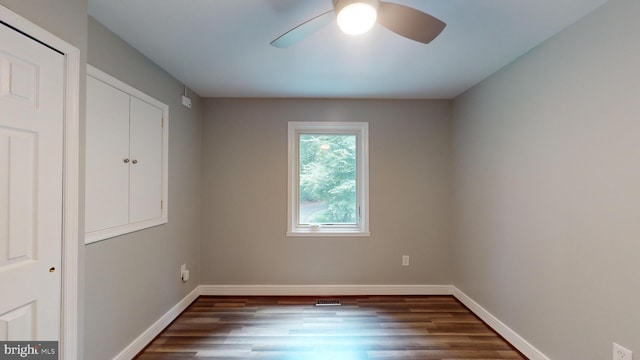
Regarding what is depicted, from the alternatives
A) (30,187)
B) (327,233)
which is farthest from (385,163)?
(30,187)

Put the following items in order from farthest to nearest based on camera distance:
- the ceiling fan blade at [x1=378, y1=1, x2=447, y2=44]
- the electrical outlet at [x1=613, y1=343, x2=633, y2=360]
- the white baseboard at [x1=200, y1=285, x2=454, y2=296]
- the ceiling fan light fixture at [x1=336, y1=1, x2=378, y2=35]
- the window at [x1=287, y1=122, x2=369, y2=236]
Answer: the window at [x1=287, y1=122, x2=369, y2=236]
the white baseboard at [x1=200, y1=285, x2=454, y2=296]
the electrical outlet at [x1=613, y1=343, x2=633, y2=360]
the ceiling fan blade at [x1=378, y1=1, x2=447, y2=44]
the ceiling fan light fixture at [x1=336, y1=1, x2=378, y2=35]

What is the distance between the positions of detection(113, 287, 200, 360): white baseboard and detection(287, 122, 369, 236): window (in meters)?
1.45

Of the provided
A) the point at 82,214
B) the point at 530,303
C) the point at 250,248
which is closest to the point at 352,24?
the point at 82,214

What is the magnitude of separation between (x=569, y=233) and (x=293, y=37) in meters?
2.12

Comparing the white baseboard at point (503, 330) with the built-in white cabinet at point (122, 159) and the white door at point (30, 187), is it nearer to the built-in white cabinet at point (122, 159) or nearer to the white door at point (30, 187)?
the white door at point (30, 187)

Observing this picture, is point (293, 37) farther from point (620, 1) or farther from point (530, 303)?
point (530, 303)

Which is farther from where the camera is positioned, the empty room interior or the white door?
the empty room interior

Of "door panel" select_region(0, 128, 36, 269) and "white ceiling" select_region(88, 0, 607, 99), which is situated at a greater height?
"white ceiling" select_region(88, 0, 607, 99)

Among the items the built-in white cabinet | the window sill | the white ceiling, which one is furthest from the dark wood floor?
the white ceiling

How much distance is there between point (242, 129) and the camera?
3373 millimetres

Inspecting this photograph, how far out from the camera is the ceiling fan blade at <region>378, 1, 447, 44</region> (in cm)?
138

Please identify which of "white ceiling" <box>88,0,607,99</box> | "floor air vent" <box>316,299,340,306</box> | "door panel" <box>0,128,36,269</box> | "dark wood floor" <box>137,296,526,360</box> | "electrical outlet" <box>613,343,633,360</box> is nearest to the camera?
"door panel" <box>0,128,36,269</box>

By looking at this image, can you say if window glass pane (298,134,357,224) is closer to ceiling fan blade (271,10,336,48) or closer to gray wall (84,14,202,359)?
gray wall (84,14,202,359)

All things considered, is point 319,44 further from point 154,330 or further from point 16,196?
point 154,330
